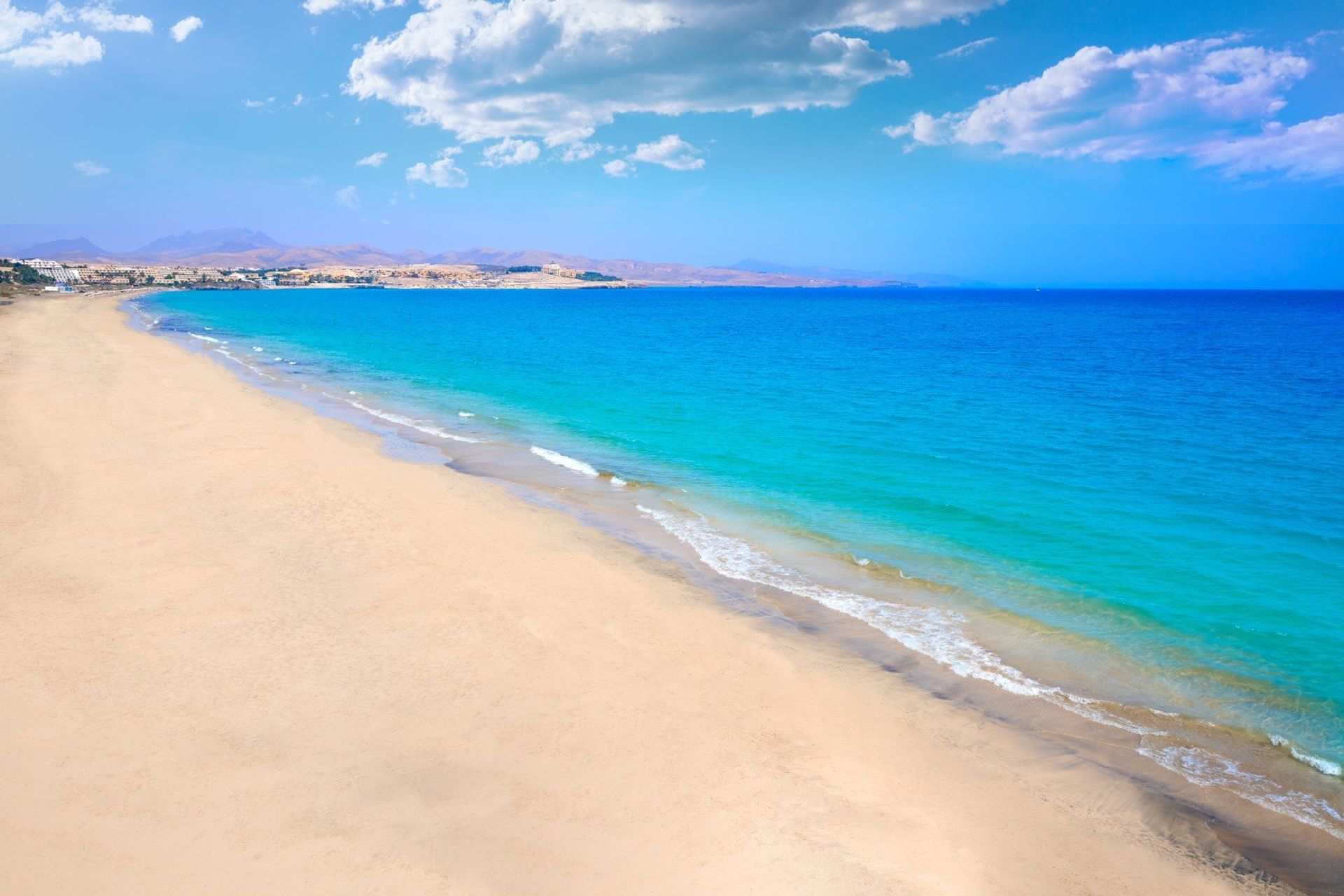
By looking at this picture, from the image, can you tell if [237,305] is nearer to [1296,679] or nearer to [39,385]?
[39,385]

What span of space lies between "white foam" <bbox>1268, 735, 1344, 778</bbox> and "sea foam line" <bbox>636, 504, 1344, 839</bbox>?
0.75 meters

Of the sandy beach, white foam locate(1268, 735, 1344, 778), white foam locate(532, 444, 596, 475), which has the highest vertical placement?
white foam locate(532, 444, 596, 475)

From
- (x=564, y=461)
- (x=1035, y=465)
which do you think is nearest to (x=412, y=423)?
(x=564, y=461)

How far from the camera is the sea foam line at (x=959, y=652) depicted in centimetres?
836

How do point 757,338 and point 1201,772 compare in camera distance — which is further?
point 757,338

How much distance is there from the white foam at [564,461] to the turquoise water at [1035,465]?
19.2 inches

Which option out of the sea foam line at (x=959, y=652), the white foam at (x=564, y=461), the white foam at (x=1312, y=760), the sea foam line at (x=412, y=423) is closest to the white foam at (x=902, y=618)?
the sea foam line at (x=959, y=652)

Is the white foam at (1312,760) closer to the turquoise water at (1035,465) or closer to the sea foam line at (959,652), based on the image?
the turquoise water at (1035,465)

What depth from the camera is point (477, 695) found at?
9430 millimetres

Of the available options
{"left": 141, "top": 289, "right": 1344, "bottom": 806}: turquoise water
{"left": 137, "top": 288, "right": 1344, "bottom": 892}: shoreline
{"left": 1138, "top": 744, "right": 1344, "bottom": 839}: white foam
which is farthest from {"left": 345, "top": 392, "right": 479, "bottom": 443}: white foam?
{"left": 1138, "top": 744, "right": 1344, "bottom": 839}: white foam

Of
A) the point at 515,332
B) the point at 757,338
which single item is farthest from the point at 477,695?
the point at 515,332

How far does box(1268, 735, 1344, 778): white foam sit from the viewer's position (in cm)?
883

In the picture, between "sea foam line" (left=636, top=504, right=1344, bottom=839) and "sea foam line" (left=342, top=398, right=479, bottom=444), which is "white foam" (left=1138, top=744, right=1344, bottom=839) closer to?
"sea foam line" (left=636, top=504, right=1344, bottom=839)

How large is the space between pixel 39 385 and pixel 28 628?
2695 centimetres
